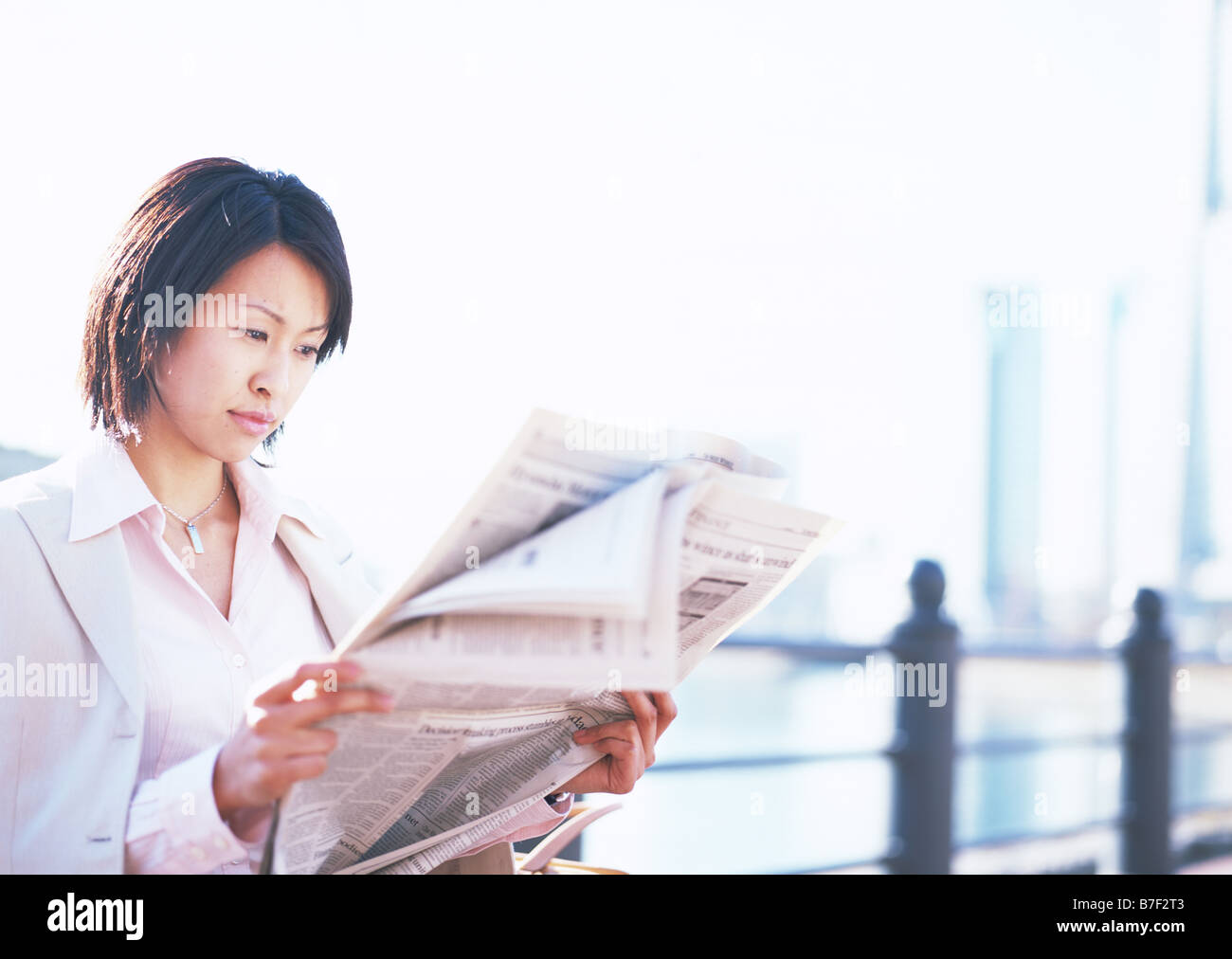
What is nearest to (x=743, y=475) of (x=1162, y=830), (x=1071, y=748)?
(x=1071, y=748)

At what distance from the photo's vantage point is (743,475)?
709mm

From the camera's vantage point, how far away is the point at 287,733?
0.64m

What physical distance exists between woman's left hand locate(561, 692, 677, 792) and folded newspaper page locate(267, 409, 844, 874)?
3cm

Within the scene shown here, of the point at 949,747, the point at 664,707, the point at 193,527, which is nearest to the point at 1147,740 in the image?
the point at 949,747

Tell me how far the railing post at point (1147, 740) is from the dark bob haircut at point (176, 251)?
2.82 m

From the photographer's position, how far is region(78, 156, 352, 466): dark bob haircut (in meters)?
1.01

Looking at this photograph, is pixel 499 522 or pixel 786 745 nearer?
pixel 499 522

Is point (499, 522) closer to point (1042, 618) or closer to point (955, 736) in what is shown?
point (955, 736)

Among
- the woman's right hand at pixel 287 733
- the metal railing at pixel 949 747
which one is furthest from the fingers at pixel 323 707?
the metal railing at pixel 949 747

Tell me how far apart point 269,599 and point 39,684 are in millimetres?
260

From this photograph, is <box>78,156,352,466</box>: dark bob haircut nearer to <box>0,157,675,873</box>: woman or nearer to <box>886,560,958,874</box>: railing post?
<box>0,157,675,873</box>: woman

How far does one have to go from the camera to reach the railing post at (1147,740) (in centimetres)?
310

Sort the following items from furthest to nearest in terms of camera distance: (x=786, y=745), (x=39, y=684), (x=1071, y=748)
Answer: (x=1071, y=748) < (x=786, y=745) < (x=39, y=684)
